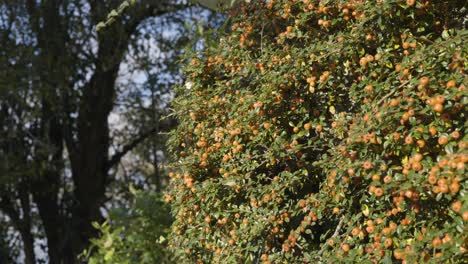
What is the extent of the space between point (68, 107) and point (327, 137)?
571 centimetres

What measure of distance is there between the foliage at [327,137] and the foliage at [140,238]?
171 centimetres

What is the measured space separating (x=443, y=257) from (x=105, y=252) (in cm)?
382

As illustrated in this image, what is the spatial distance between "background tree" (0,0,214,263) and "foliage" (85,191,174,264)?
2414 millimetres

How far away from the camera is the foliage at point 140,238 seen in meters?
5.46

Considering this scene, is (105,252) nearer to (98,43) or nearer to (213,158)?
(213,158)

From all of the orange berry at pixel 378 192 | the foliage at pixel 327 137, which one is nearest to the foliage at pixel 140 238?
the foliage at pixel 327 137

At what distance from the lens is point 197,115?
375 cm

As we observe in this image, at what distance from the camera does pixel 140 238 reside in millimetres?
5570

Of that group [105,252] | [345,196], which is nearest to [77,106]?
[105,252]

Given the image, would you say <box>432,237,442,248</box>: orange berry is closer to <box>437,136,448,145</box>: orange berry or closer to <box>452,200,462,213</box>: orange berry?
<box>452,200,462,213</box>: orange berry

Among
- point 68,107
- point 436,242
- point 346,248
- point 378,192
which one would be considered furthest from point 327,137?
point 68,107

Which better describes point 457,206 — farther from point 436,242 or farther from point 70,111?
point 70,111

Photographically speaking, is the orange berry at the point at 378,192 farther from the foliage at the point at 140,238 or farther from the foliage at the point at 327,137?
the foliage at the point at 140,238

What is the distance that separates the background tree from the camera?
7.82 m
